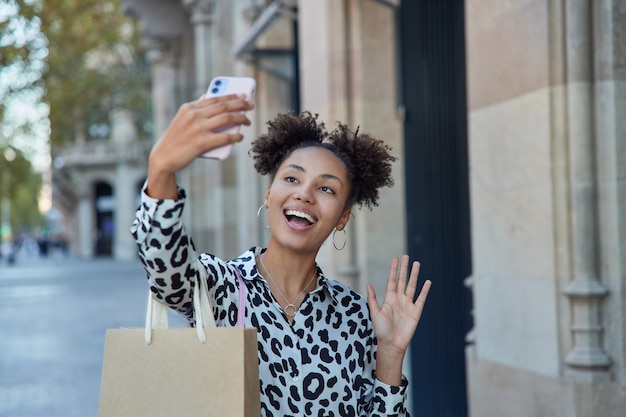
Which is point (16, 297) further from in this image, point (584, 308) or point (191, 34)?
point (584, 308)

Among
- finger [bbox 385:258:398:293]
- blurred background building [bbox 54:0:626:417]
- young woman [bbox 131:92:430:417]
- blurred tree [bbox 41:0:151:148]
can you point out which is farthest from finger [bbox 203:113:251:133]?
blurred tree [bbox 41:0:151:148]

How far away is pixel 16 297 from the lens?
79.6ft

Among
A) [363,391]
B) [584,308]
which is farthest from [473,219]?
[363,391]

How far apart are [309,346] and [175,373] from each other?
0.56 m

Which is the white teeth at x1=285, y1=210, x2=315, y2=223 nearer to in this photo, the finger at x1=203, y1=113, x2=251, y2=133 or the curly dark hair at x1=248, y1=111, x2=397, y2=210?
the curly dark hair at x1=248, y1=111, x2=397, y2=210

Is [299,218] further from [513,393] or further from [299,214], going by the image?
[513,393]

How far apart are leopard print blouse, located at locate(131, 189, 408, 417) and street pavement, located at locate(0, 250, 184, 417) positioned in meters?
5.76

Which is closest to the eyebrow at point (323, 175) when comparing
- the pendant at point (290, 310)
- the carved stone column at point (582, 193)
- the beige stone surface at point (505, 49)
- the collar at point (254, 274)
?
the collar at point (254, 274)

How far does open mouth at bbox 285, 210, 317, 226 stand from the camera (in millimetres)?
2986

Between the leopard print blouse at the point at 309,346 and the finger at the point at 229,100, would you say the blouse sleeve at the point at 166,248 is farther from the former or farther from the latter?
the finger at the point at 229,100

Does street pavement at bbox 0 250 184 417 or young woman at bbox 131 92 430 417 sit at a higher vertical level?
young woman at bbox 131 92 430 417

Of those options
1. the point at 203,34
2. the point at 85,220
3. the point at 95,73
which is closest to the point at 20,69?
the point at 203,34

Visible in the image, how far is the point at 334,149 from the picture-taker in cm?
324

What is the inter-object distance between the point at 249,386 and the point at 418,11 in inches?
217
